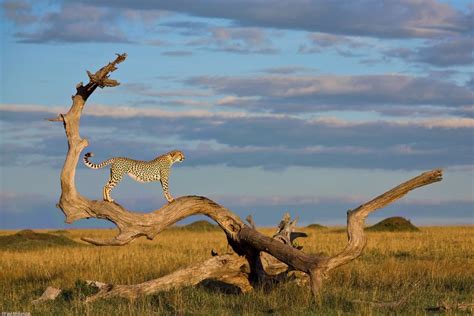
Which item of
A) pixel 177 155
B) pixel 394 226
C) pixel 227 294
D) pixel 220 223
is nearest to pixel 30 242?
pixel 220 223

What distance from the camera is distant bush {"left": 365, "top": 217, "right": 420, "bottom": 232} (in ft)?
167

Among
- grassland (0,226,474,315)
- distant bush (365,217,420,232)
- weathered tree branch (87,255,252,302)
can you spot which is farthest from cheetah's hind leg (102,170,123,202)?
distant bush (365,217,420,232)

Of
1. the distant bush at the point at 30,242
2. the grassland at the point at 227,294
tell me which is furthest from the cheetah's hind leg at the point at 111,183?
the distant bush at the point at 30,242

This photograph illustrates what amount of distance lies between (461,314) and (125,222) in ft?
21.5

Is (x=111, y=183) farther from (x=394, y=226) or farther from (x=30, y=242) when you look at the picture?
(x=394, y=226)

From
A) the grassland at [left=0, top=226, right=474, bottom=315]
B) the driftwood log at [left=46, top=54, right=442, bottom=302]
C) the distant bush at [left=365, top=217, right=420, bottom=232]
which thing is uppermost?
the distant bush at [left=365, top=217, right=420, bottom=232]

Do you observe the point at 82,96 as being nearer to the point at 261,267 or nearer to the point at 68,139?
the point at 68,139

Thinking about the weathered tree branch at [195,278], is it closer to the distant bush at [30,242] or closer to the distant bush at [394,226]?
the distant bush at [30,242]

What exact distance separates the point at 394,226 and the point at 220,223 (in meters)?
35.2

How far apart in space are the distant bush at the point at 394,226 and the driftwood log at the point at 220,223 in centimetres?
3301

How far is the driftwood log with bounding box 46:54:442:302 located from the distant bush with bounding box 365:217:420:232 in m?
33.0

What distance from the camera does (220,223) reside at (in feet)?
58.2

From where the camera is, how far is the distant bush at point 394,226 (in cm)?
5075

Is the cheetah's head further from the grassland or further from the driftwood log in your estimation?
the grassland
